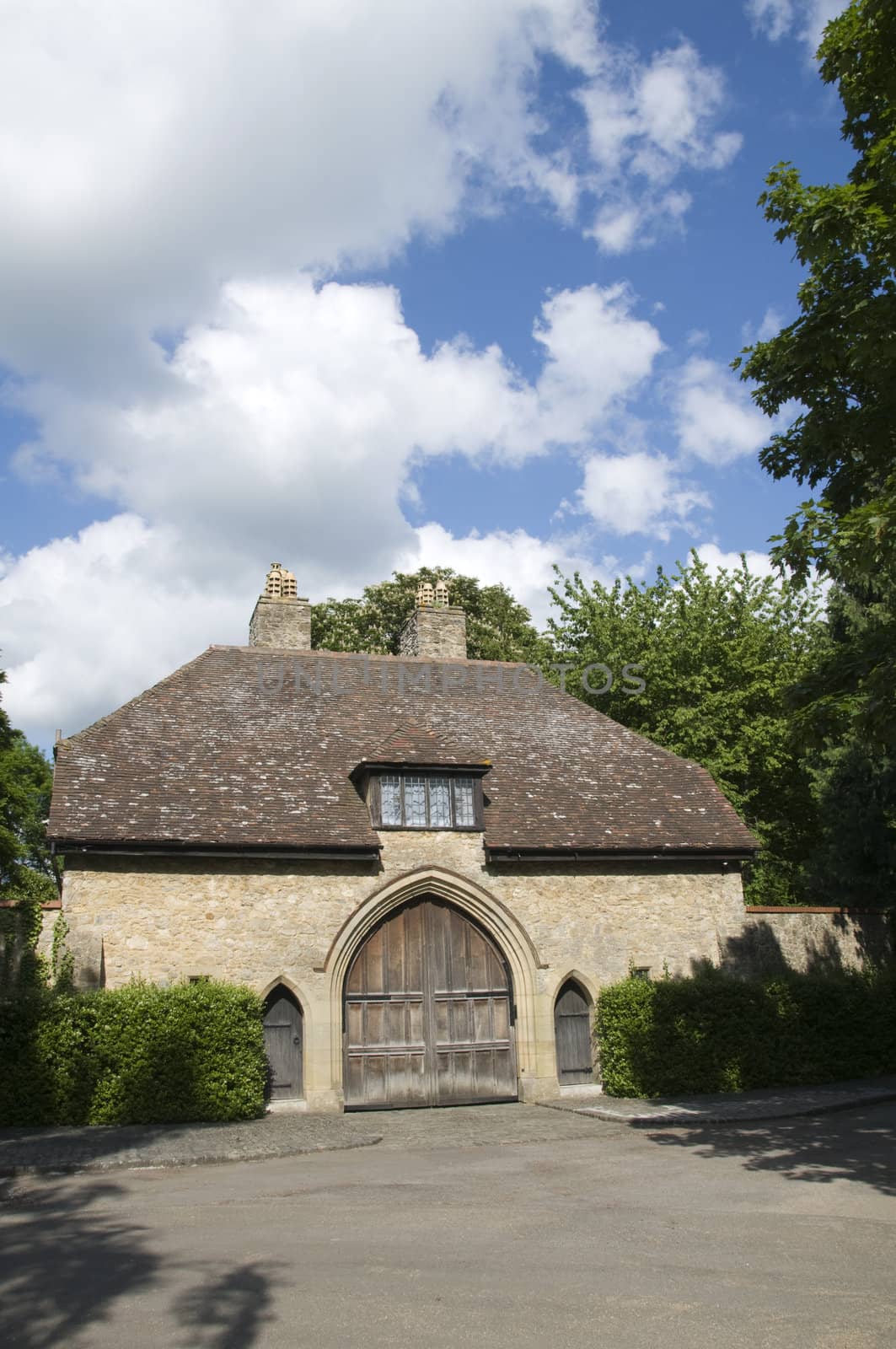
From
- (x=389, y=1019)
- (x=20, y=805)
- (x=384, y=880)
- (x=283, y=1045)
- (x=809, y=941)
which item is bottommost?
(x=283, y=1045)

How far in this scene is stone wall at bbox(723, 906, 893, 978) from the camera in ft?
61.7

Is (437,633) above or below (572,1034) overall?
above

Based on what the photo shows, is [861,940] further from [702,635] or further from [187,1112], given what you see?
[187,1112]

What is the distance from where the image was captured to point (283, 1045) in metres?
16.4

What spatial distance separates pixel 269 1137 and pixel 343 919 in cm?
407

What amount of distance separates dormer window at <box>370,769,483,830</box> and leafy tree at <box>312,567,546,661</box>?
1538 cm

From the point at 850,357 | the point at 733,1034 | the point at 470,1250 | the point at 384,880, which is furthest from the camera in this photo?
the point at 384,880

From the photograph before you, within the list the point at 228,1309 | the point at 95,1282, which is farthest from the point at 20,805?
the point at 228,1309

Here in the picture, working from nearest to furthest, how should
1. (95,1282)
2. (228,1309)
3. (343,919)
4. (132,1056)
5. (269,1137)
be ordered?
(228,1309)
(95,1282)
(269,1137)
(132,1056)
(343,919)

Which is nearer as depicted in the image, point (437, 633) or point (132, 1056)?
point (132, 1056)

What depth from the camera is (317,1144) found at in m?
12.6

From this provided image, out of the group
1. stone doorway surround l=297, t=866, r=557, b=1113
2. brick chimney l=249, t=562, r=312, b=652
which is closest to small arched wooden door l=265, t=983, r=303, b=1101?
stone doorway surround l=297, t=866, r=557, b=1113

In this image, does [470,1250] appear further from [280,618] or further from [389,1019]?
[280,618]

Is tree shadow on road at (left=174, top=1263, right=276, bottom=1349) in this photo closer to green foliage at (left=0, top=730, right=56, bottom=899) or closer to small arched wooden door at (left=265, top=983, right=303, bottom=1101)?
small arched wooden door at (left=265, top=983, right=303, bottom=1101)
